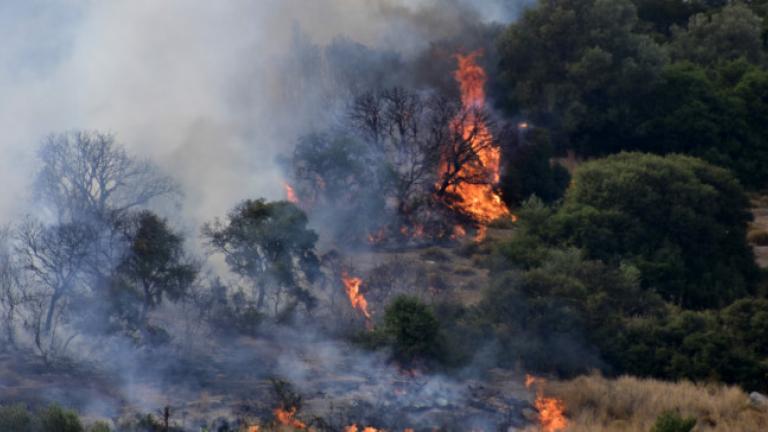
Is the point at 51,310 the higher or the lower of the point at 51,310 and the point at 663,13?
the lower

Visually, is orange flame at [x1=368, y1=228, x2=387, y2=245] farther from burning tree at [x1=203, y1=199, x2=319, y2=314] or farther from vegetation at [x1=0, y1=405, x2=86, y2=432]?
vegetation at [x1=0, y1=405, x2=86, y2=432]

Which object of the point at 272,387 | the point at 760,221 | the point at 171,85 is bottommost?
the point at 272,387

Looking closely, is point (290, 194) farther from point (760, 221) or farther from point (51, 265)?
point (760, 221)

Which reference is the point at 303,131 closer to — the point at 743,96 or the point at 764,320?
the point at 764,320

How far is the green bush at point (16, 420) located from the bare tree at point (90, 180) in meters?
6.99

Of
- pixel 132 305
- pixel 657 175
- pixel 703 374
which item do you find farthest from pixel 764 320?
pixel 132 305

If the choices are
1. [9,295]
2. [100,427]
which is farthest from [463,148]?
[100,427]

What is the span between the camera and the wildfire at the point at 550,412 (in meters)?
17.9

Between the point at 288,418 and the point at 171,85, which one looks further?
the point at 171,85

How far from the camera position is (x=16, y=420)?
596 inches

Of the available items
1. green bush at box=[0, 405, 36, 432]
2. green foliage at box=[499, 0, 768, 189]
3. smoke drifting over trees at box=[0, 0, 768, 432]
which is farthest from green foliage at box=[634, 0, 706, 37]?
green bush at box=[0, 405, 36, 432]

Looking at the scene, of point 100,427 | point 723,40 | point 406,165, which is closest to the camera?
point 100,427

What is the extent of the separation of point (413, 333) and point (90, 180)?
828 centimetres

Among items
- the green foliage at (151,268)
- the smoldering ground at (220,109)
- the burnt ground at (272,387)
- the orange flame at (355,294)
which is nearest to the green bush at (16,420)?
the burnt ground at (272,387)
